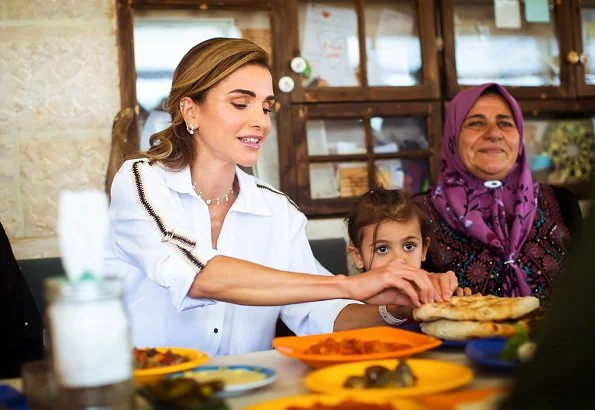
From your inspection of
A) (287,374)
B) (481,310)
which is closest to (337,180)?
(481,310)

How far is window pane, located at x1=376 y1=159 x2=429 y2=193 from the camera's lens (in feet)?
11.1

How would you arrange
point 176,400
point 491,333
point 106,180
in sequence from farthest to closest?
1. point 106,180
2. point 491,333
3. point 176,400

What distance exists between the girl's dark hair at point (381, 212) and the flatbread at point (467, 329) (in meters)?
1.02

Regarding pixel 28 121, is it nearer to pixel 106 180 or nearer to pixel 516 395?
pixel 106 180

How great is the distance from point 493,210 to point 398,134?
71 centimetres

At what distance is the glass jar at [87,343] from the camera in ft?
2.97

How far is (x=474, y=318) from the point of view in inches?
58.2

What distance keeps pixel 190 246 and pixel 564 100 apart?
240cm

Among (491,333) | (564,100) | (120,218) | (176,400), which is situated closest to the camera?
(176,400)

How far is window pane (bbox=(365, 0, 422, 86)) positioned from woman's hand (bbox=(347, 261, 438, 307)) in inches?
71.1

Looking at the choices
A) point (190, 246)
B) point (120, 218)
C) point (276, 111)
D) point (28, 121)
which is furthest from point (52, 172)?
point (190, 246)

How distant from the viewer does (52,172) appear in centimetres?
304

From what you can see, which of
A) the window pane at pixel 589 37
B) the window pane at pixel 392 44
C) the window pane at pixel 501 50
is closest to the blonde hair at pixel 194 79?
the window pane at pixel 392 44

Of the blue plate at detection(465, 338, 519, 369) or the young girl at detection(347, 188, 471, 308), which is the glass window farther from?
the blue plate at detection(465, 338, 519, 369)
